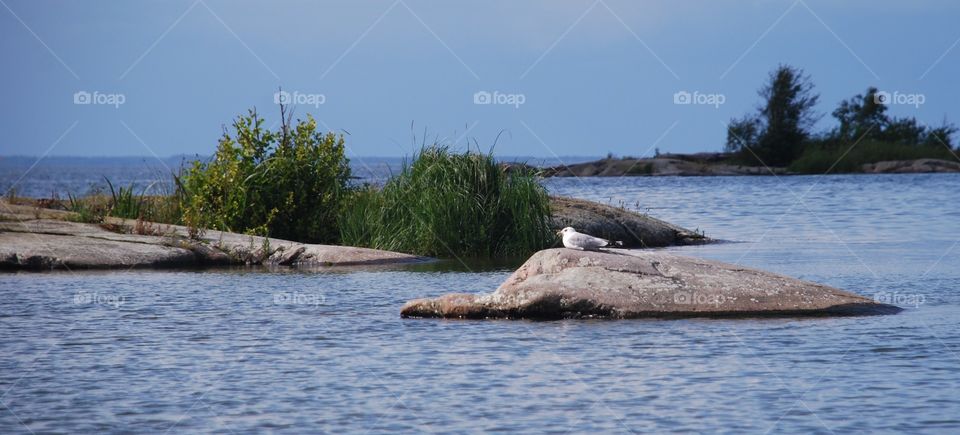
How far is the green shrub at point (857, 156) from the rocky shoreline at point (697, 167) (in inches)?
28.1

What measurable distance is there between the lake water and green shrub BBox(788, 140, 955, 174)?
198 ft

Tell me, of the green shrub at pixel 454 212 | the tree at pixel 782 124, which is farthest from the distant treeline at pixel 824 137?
the green shrub at pixel 454 212

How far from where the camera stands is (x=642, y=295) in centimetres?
1356

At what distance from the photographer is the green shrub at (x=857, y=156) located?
76.7 m

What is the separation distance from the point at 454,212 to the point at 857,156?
60345 mm

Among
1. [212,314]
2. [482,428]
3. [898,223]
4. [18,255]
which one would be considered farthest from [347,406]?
[898,223]

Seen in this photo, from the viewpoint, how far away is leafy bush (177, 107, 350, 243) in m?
23.4

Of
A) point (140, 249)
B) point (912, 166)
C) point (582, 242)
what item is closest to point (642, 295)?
point (582, 242)

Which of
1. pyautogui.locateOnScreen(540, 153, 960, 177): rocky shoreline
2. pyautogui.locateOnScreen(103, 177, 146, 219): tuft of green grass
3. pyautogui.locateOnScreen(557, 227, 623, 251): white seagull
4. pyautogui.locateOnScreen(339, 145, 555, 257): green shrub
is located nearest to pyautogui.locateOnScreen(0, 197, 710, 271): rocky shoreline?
pyautogui.locateOnScreen(339, 145, 555, 257): green shrub

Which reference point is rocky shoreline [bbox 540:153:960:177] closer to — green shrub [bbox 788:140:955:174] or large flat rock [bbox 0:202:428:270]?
green shrub [bbox 788:140:955:174]

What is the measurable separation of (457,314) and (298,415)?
4.98m

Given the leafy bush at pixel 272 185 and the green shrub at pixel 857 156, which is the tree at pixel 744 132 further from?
the leafy bush at pixel 272 185

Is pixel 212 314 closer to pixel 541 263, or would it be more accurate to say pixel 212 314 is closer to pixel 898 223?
pixel 541 263

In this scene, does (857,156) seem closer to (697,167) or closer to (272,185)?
(697,167)
